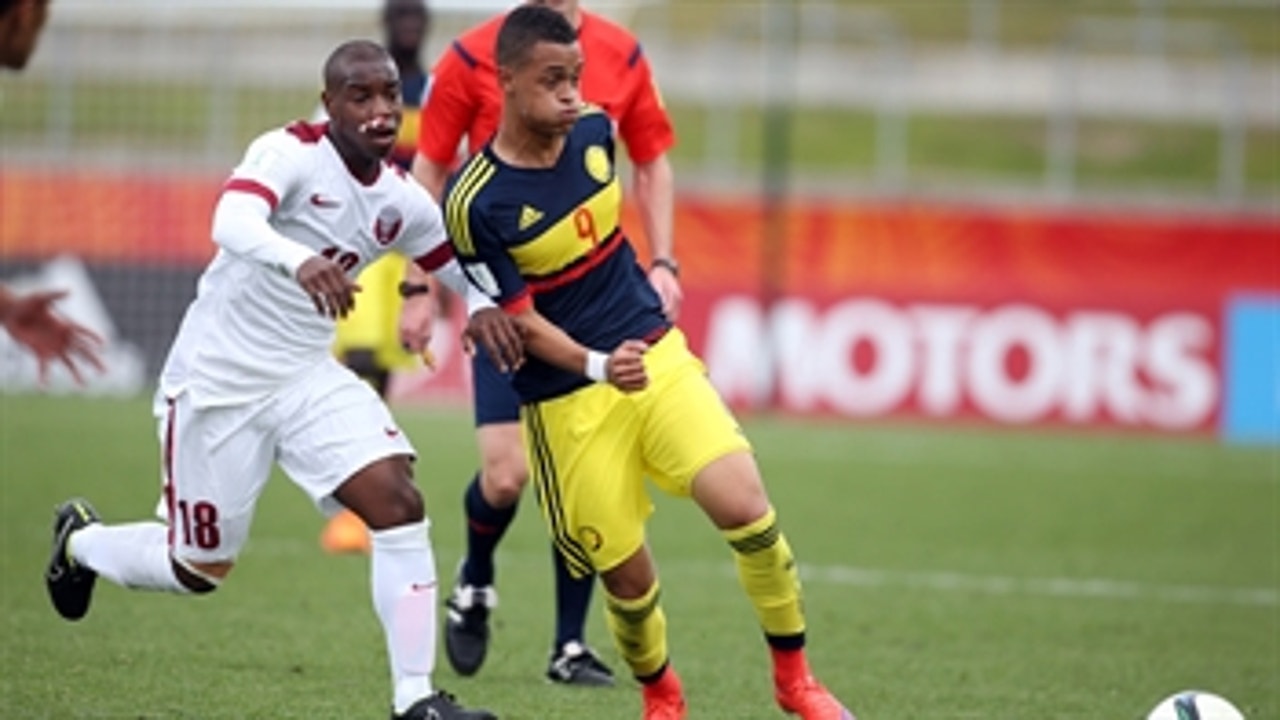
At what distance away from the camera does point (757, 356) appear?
67.1 feet

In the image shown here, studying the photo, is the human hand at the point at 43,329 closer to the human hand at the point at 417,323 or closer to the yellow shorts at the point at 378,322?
the human hand at the point at 417,323

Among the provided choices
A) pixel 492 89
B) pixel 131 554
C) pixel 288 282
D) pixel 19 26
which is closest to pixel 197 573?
pixel 131 554

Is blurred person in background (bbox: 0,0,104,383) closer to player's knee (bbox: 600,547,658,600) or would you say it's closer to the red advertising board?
player's knee (bbox: 600,547,658,600)

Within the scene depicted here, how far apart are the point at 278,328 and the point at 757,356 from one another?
1384 cm

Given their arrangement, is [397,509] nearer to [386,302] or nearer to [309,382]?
[309,382]

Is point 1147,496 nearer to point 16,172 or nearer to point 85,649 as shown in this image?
point 85,649

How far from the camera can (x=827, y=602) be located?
1027 centimetres

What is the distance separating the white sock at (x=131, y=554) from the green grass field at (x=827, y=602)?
406mm

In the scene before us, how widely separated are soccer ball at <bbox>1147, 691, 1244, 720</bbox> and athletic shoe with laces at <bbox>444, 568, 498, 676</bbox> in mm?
2726

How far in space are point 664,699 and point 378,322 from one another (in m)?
4.81

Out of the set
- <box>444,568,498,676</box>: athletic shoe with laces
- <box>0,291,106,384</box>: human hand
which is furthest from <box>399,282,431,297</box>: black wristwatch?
<box>0,291,106,384</box>: human hand

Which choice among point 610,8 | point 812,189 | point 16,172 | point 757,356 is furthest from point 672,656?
point 610,8

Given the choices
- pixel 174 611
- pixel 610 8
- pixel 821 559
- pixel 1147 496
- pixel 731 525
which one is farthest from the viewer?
pixel 610 8

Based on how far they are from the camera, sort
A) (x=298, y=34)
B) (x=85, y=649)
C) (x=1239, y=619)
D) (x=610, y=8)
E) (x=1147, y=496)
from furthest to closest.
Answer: (x=610, y=8) < (x=298, y=34) < (x=1147, y=496) < (x=1239, y=619) < (x=85, y=649)
